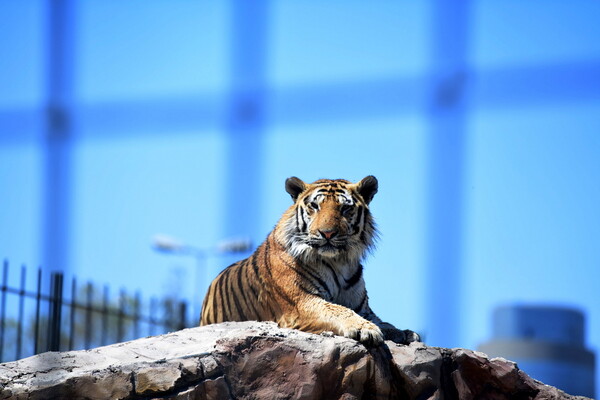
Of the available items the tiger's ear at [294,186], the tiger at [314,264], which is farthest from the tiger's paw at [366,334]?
the tiger's ear at [294,186]

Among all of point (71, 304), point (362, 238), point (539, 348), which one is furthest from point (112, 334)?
point (362, 238)

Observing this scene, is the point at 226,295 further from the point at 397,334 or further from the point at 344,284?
the point at 397,334

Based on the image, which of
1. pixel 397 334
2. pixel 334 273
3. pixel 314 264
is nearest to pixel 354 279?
pixel 334 273

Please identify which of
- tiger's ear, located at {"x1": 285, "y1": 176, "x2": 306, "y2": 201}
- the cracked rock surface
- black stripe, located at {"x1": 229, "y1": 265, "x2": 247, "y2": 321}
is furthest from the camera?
tiger's ear, located at {"x1": 285, "y1": 176, "x2": 306, "y2": 201}

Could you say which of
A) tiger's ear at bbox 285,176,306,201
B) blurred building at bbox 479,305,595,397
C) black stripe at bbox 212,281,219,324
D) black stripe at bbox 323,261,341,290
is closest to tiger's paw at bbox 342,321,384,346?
black stripe at bbox 323,261,341,290

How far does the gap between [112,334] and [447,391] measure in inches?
781

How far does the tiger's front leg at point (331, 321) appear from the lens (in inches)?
279

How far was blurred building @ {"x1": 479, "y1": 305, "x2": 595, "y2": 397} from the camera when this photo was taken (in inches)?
875

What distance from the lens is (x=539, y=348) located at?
914 inches

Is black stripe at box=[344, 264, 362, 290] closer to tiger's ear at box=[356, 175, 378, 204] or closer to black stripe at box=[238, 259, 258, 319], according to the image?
tiger's ear at box=[356, 175, 378, 204]

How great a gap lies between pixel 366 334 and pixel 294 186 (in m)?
1.87

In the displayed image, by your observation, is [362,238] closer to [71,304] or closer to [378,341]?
[378,341]

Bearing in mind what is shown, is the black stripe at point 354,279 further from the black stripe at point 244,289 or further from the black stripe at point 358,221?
the black stripe at point 244,289

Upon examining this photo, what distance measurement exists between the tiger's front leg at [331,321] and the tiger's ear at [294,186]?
111cm
